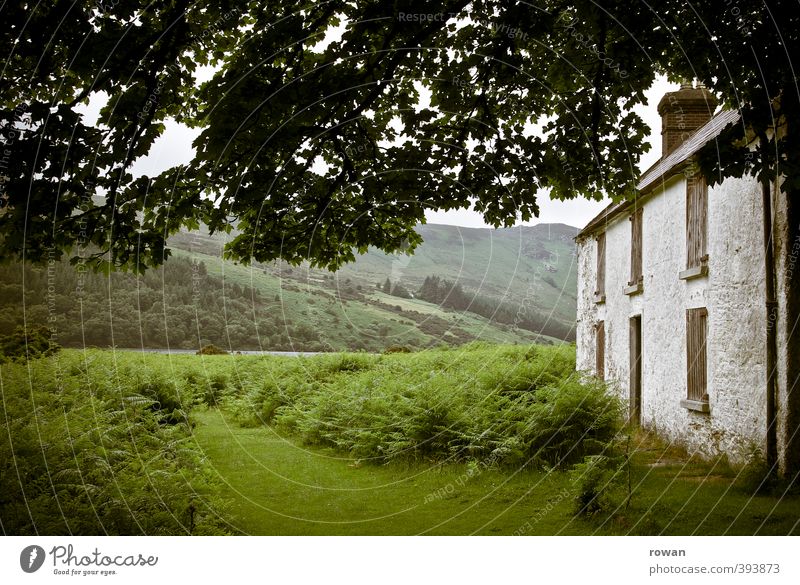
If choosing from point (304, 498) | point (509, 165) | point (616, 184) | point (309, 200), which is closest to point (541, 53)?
point (509, 165)

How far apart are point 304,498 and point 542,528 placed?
122 inches

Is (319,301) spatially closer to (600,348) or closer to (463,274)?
(463,274)

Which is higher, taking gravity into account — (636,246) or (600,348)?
(636,246)

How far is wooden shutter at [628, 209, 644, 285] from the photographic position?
14.6m

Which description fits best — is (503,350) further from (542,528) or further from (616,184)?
(542,528)

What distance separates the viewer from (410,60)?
7.30 metres

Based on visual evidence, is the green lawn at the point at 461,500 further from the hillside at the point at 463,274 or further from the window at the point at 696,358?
the hillside at the point at 463,274

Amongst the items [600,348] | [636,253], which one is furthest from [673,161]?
[600,348]

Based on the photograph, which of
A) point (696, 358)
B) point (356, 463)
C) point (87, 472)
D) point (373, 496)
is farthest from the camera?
point (696, 358)

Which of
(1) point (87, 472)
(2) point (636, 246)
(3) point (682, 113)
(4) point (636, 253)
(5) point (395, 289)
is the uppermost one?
(3) point (682, 113)

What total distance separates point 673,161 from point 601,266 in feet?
16.8

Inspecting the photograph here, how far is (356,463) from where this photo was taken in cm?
959

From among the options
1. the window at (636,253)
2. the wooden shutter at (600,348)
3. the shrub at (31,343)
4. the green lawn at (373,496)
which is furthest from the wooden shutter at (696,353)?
the shrub at (31,343)

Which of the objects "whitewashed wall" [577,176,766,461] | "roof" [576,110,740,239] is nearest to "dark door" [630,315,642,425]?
"whitewashed wall" [577,176,766,461]
